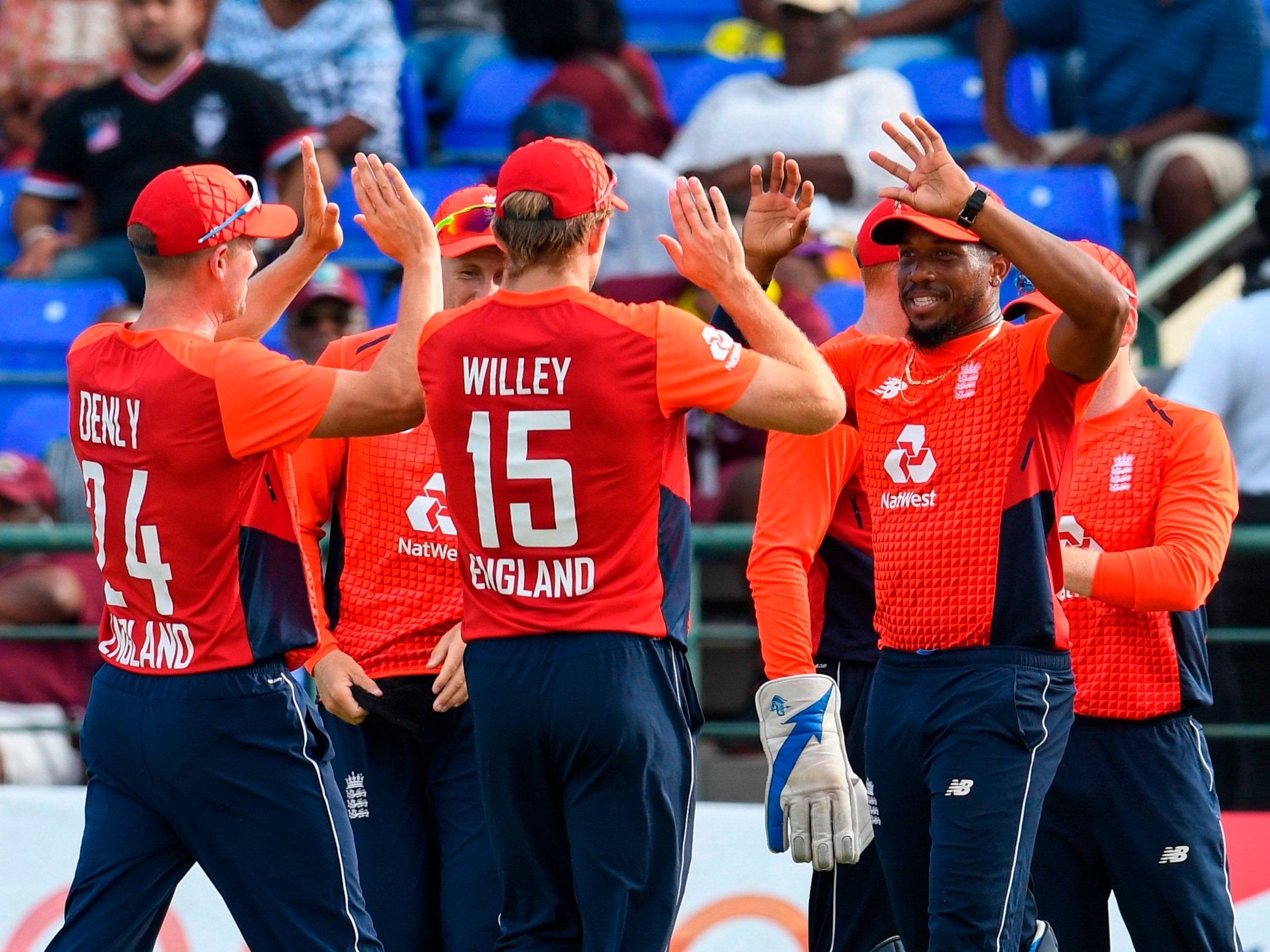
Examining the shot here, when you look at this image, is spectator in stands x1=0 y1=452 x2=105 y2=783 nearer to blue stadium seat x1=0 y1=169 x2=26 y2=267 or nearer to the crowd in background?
the crowd in background

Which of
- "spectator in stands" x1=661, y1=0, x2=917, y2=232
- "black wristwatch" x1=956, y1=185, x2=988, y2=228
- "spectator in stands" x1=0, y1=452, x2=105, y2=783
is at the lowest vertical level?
"spectator in stands" x1=0, y1=452, x2=105, y2=783

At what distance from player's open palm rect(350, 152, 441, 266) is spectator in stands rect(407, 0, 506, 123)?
21.2 feet

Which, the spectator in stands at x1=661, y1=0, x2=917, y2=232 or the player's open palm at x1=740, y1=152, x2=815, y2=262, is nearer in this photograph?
the player's open palm at x1=740, y1=152, x2=815, y2=262

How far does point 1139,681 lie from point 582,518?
1.53 meters

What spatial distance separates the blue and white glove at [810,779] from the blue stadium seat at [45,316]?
4.98 metres

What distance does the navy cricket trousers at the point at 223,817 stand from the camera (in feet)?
12.5

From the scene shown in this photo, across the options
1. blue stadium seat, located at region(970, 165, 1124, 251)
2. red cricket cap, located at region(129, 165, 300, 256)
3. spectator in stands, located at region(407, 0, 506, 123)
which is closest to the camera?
red cricket cap, located at region(129, 165, 300, 256)

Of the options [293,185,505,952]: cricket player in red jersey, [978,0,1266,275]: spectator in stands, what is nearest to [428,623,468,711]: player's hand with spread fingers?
[293,185,505,952]: cricket player in red jersey

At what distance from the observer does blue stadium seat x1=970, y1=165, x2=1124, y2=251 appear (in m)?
7.97

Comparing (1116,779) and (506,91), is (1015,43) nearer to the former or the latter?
(506,91)

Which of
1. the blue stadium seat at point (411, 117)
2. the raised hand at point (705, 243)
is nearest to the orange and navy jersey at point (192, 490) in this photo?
the raised hand at point (705, 243)

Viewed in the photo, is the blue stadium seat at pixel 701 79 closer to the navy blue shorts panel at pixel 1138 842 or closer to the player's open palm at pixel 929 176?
the navy blue shorts panel at pixel 1138 842

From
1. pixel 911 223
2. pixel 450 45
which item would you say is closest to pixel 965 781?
pixel 911 223

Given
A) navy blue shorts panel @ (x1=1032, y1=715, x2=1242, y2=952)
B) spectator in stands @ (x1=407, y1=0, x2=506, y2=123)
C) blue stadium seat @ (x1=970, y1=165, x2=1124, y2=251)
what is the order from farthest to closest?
spectator in stands @ (x1=407, y1=0, x2=506, y2=123) < blue stadium seat @ (x1=970, y1=165, x2=1124, y2=251) < navy blue shorts panel @ (x1=1032, y1=715, x2=1242, y2=952)
